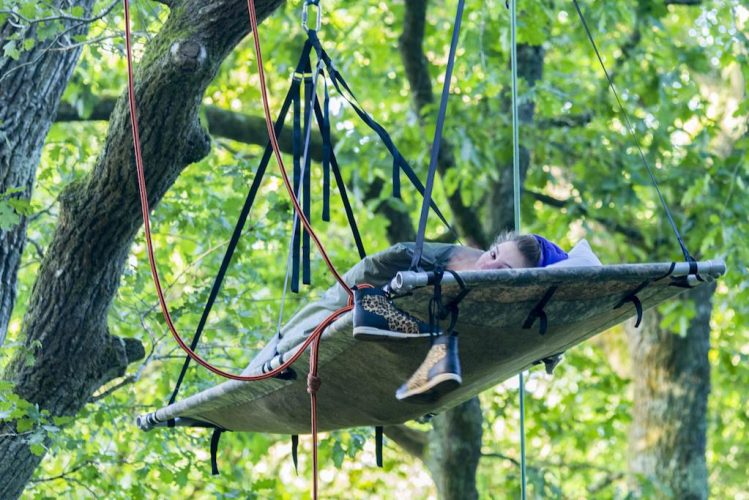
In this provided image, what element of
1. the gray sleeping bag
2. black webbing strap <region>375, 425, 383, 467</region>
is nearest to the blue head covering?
the gray sleeping bag

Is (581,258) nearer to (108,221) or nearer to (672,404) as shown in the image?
(108,221)

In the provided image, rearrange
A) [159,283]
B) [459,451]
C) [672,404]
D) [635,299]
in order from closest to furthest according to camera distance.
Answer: [635,299]
[159,283]
[459,451]
[672,404]

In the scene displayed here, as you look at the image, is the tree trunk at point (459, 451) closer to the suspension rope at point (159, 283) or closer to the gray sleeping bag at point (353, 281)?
the gray sleeping bag at point (353, 281)

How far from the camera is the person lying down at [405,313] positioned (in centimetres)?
209

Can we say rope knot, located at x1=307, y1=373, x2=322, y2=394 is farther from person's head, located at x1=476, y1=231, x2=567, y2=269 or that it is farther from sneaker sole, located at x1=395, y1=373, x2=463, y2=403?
person's head, located at x1=476, y1=231, x2=567, y2=269

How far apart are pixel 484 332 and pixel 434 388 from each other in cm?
17

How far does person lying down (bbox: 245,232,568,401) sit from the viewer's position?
209 cm

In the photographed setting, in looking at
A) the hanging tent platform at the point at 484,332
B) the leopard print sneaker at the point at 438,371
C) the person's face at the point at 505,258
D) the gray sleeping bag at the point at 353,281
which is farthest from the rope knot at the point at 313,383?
the person's face at the point at 505,258

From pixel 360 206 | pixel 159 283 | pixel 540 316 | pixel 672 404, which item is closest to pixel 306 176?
pixel 159 283

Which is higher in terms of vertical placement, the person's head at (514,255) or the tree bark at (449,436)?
the tree bark at (449,436)

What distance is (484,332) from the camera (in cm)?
224

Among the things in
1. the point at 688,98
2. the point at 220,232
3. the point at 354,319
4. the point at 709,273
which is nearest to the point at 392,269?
the point at 354,319

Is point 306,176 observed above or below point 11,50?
below

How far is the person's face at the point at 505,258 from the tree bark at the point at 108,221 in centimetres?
83
